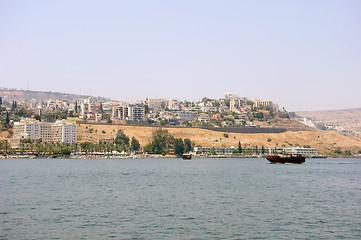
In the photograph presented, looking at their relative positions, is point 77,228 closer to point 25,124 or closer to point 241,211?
point 241,211

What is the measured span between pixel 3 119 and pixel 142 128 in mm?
51888

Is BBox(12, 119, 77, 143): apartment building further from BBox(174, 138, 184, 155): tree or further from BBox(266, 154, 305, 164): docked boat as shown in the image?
BBox(266, 154, 305, 164): docked boat

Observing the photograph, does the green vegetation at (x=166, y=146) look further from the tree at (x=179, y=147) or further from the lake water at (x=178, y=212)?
the lake water at (x=178, y=212)

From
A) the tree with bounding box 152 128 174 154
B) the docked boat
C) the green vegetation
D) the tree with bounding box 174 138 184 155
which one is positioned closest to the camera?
the docked boat

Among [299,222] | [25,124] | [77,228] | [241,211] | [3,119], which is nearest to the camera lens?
[77,228]

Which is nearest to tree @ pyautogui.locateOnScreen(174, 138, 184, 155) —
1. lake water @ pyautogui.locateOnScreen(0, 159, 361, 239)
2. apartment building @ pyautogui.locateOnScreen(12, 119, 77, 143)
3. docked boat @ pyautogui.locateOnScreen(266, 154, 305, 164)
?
apartment building @ pyautogui.locateOnScreen(12, 119, 77, 143)

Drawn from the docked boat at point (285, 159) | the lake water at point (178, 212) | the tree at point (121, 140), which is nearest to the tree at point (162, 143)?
the tree at point (121, 140)

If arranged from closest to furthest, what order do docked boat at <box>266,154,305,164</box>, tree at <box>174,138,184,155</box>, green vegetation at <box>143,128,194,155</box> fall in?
docked boat at <box>266,154,305,164</box> → tree at <box>174,138,184,155</box> → green vegetation at <box>143,128,194,155</box>

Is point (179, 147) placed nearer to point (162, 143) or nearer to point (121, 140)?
point (162, 143)

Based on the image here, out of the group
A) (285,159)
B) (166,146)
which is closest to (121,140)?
(166,146)

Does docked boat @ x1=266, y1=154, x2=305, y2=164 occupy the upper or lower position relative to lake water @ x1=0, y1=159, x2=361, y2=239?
upper

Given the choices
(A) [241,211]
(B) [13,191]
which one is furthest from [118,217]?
(B) [13,191]

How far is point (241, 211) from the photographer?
33.2 meters

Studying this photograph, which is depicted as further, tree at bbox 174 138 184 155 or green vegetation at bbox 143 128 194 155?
green vegetation at bbox 143 128 194 155
